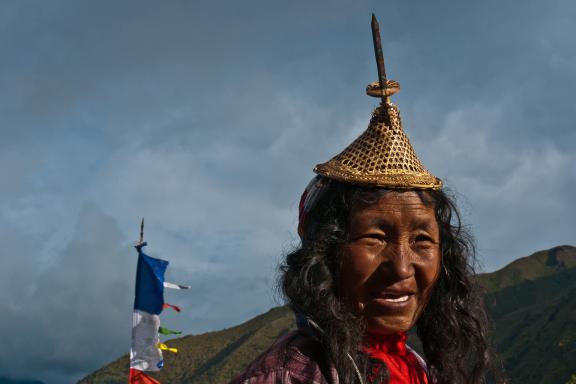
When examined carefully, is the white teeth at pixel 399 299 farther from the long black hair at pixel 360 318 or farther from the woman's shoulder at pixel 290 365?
the woman's shoulder at pixel 290 365

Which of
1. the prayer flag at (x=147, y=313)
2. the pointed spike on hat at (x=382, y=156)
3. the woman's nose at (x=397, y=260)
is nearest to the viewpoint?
the woman's nose at (x=397, y=260)

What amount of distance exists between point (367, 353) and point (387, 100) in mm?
1282

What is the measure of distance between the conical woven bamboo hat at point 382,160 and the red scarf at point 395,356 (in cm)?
74

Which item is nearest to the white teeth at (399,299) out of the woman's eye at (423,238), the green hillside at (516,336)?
the woman's eye at (423,238)

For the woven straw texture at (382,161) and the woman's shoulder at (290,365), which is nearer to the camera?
the woman's shoulder at (290,365)

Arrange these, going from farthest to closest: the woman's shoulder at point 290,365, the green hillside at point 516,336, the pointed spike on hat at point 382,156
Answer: the green hillside at point 516,336 → the pointed spike on hat at point 382,156 → the woman's shoulder at point 290,365

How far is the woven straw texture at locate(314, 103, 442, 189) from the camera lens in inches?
146

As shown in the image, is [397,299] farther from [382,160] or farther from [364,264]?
[382,160]

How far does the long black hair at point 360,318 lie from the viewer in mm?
3512

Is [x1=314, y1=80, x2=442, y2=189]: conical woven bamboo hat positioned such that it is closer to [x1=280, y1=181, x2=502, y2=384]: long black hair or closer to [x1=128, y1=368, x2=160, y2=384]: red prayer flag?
[x1=280, y1=181, x2=502, y2=384]: long black hair

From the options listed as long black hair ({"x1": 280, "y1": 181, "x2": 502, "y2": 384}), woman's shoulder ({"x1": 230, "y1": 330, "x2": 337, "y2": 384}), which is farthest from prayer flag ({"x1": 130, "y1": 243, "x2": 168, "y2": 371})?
woman's shoulder ({"x1": 230, "y1": 330, "x2": 337, "y2": 384})

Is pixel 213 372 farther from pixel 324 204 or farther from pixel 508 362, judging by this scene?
pixel 324 204

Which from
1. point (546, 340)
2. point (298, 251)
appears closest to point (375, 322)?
point (298, 251)

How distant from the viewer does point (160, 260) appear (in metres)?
13.6
